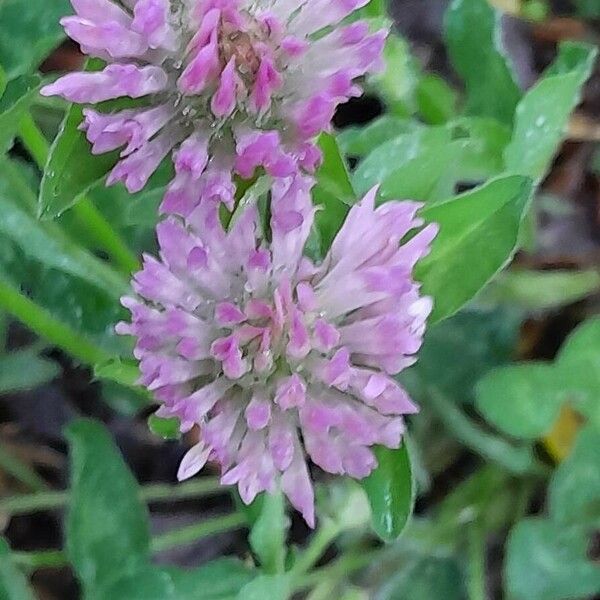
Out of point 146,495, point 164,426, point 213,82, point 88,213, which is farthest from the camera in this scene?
point 146,495

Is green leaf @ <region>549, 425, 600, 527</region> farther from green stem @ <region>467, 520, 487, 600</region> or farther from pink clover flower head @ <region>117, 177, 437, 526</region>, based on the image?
pink clover flower head @ <region>117, 177, 437, 526</region>

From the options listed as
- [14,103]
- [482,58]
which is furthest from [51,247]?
[482,58]

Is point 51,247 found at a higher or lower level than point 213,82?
lower

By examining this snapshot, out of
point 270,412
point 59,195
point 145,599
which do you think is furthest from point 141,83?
point 145,599

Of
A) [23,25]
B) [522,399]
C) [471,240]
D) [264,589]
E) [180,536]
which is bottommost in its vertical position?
[522,399]

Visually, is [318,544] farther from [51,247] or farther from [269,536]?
[51,247]

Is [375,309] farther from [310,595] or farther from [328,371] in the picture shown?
[310,595]
